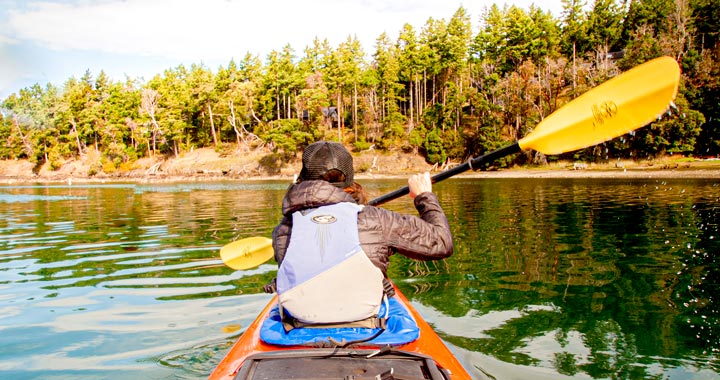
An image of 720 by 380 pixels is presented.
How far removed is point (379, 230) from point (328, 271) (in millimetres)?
371

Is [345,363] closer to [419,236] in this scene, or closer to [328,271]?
[328,271]

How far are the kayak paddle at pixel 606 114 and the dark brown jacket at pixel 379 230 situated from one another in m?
1.33

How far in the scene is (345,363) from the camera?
2.59m

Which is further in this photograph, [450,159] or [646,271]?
[450,159]

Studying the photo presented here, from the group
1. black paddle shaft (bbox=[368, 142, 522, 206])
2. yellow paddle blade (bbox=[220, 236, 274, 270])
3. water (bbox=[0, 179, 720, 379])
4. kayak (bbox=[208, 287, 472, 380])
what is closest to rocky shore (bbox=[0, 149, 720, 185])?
water (bbox=[0, 179, 720, 379])

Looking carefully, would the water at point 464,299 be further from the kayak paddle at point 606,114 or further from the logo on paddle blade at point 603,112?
the logo on paddle blade at point 603,112

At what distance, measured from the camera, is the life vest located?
277 centimetres

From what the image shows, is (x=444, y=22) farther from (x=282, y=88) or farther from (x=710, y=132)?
(x=710, y=132)

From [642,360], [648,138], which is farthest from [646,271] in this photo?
[648,138]

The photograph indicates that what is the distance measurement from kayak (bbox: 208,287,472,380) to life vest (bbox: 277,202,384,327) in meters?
0.22

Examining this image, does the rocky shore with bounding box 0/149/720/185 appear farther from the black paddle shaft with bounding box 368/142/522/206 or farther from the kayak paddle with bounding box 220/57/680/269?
the black paddle shaft with bounding box 368/142/522/206

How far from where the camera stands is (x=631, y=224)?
42.1ft

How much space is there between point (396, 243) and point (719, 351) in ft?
12.8

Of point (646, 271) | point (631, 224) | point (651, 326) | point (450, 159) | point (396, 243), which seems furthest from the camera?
point (450, 159)
